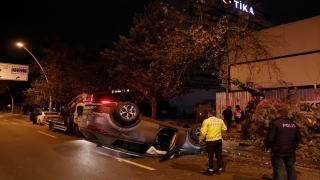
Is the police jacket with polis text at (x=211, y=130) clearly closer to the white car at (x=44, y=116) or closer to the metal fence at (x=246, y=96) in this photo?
the metal fence at (x=246, y=96)

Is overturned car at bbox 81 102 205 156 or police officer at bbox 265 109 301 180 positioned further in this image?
Answer: overturned car at bbox 81 102 205 156

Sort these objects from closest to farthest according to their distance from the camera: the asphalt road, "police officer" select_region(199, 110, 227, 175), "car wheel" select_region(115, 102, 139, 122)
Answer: the asphalt road < "police officer" select_region(199, 110, 227, 175) < "car wheel" select_region(115, 102, 139, 122)

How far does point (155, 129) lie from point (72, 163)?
2.63 meters

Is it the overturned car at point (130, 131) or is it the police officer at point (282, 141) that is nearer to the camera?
the police officer at point (282, 141)

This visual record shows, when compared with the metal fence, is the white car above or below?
below

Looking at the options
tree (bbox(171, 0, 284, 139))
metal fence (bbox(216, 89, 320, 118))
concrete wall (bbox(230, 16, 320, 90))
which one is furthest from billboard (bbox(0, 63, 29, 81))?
tree (bbox(171, 0, 284, 139))

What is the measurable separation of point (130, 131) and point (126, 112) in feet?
1.92

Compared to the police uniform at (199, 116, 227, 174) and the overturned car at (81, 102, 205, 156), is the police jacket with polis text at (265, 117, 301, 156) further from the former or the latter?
the overturned car at (81, 102, 205, 156)

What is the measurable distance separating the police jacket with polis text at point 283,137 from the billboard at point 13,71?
34765mm

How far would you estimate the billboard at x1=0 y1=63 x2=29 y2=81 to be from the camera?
114 ft

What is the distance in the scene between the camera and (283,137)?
5680mm

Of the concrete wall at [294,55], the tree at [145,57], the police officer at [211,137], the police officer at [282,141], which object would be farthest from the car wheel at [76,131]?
the police officer at [282,141]

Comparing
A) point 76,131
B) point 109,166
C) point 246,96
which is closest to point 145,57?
point 76,131

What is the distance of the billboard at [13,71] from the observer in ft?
114
